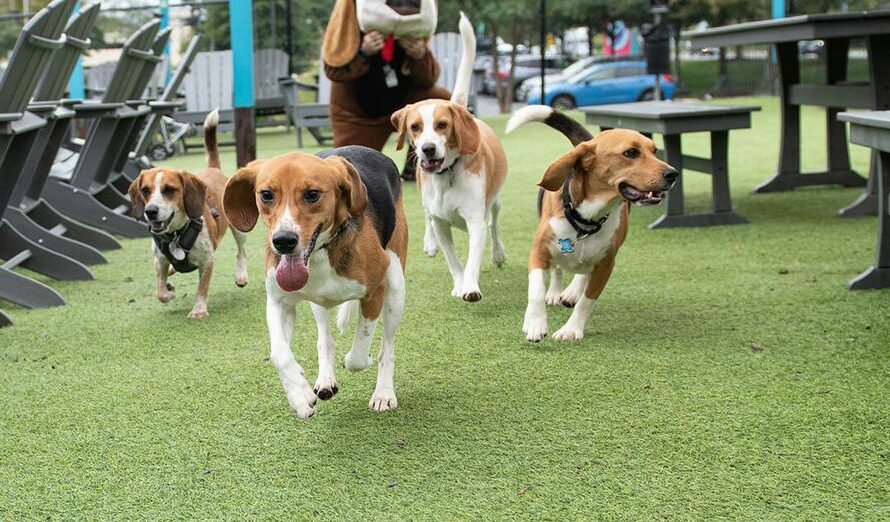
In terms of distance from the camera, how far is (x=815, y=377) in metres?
3.39

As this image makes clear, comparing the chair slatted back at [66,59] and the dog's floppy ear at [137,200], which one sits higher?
the chair slatted back at [66,59]

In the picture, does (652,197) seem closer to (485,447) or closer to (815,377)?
(815,377)

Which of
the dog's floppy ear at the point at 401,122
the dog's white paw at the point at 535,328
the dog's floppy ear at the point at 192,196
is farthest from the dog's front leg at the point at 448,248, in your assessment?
the dog's floppy ear at the point at 192,196

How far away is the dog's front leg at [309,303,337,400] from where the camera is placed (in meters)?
3.10

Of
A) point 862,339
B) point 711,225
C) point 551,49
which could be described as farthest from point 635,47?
point 862,339

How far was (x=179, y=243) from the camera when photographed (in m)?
4.82

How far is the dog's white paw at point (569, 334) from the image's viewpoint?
4.02m

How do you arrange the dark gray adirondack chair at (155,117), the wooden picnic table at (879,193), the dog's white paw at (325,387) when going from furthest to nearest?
the dark gray adirondack chair at (155,117), the wooden picnic table at (879,193), the dog's white paw at (325,387)

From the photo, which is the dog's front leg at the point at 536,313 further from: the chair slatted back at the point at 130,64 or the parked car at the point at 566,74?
the parked car at the point at 566,74

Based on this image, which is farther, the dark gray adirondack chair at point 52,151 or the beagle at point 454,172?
the dark gray adirondack chair at point 52,151

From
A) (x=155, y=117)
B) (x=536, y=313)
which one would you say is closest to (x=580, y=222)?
(x=536, y=313)

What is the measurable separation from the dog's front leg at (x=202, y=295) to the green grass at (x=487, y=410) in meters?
0.09

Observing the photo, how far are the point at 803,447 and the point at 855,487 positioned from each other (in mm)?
288

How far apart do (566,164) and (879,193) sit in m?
1.58
